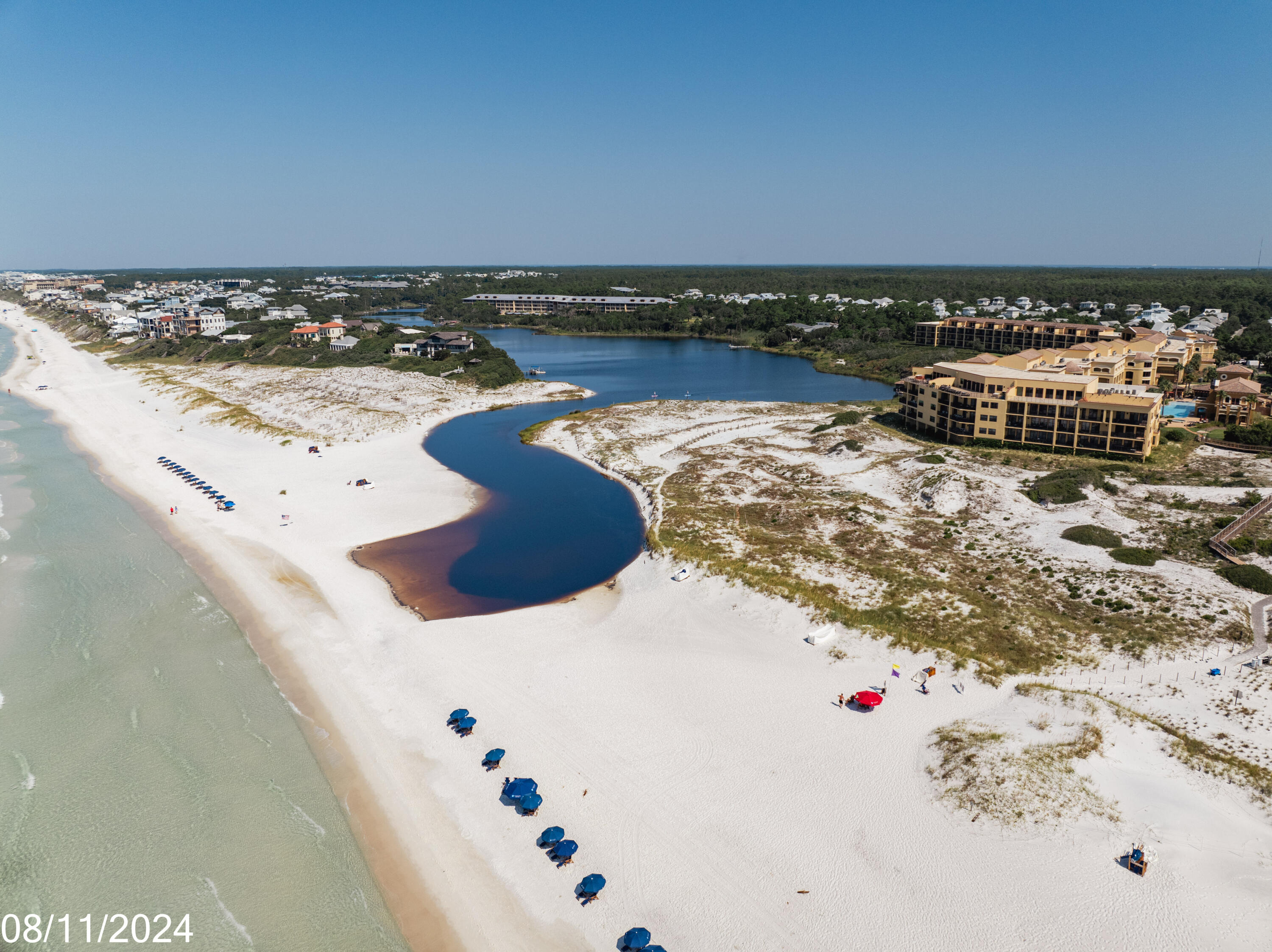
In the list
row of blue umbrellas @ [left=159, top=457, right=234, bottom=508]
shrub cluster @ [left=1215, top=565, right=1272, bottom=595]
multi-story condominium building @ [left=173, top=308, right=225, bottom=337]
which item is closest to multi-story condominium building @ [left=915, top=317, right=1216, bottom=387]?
shrub cluster @ [left=1215, top=565, right=1272, bottom=595]

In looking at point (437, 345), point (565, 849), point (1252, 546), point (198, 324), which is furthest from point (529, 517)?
point (198, 324)

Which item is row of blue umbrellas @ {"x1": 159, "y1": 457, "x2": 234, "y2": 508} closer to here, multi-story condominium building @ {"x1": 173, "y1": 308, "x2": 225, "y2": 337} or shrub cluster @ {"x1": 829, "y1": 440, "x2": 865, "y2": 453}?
shrub cluster @ {"x1": 829, "y1": 440, "x2": 865, "y2": 453}

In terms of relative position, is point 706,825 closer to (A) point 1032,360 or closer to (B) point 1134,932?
(B) point 1134,932

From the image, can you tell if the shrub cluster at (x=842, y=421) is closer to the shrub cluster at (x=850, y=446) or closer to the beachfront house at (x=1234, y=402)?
the shrub cluster at (x=850, y=446)

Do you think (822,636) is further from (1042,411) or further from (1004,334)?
(1004,334)

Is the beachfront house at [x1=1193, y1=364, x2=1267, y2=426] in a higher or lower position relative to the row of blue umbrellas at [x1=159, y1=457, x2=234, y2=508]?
higher
